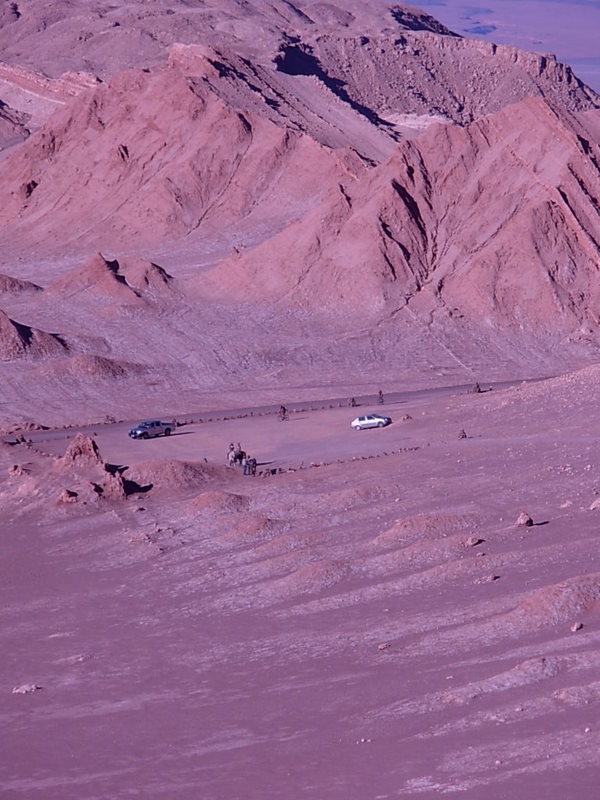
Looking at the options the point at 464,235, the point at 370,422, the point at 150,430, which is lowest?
the point at 464,235

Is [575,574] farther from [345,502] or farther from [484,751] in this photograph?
[345,502]

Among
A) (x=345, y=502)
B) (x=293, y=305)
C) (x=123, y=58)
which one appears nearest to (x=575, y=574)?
(x=345, y=502)

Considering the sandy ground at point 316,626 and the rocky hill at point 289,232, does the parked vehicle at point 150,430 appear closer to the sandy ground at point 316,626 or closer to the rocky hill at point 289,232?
the rocky hill at point 289,232

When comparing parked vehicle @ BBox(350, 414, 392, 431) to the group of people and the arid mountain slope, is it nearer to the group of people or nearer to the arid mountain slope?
the group of people

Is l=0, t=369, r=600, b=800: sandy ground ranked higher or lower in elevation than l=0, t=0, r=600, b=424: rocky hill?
higher

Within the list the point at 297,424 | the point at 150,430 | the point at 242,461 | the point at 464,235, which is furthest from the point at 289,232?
the point at 242,461

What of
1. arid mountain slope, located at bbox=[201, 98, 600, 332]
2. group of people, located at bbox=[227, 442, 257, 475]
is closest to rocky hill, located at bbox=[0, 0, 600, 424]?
arid mountain slope, located at bbox=[201, 98, 600, 332]

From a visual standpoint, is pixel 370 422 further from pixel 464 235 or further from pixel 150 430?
pixel 464 235

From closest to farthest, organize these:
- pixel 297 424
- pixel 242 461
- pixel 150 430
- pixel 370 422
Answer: pixel 242 461 < pixel 370 422 < pixel 150 430 < pixel 297 424
